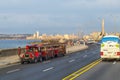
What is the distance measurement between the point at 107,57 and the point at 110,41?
182 cm

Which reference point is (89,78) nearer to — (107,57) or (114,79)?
(114,79)

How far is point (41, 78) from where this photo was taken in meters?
19.4

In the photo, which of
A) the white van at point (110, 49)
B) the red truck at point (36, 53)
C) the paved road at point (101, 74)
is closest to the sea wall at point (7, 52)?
the red truck at point (36, 53)

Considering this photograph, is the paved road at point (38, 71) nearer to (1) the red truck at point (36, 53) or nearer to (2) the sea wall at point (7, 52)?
(1) the red truck at point (36, 53)

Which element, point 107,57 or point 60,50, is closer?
point 107,57

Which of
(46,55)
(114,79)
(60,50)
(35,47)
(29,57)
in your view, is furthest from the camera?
(60,50)

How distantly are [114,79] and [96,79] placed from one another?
0.98m

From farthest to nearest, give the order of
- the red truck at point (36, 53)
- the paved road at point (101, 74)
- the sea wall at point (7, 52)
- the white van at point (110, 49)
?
the sea wall at point (7, 52) → the white van at point (110, 49) → the red truck at point (36, 53) → the paved road at point (101, 74)

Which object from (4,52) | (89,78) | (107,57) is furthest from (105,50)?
(89,78)

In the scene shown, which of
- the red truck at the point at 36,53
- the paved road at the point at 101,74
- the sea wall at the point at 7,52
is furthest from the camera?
the sea wall at the point at 7,52

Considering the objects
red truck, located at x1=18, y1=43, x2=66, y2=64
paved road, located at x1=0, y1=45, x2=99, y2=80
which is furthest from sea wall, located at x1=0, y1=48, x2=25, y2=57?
paved road, located at x1=0, y1=45, x2=99, y2=80

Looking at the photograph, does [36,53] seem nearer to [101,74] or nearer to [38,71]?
[38,71]

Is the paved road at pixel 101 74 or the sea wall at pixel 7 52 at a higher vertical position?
the paved road at pixel 101 74

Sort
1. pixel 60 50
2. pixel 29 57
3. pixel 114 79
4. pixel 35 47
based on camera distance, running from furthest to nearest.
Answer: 1. pixel 60 50
2. pixel 35 47
3. pixel 29 57
4. pixel 114 79
